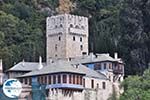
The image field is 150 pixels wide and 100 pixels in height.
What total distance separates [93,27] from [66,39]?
598 inches

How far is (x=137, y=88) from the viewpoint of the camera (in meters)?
57.2

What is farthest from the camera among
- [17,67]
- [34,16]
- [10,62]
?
[34,16]

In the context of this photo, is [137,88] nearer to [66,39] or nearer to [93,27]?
[66,39]

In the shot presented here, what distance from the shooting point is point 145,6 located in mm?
79000

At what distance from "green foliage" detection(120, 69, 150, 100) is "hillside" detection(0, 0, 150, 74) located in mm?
13677

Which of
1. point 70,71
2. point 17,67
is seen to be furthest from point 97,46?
point 70,71

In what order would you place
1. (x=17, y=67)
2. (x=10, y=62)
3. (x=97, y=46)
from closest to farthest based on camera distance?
(x=17, y=67) < (x=10, y=62) < (x=97, y=46)

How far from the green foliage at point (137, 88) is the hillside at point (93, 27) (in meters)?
13.7

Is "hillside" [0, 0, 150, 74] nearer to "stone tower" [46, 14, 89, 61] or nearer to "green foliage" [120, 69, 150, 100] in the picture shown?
"stone tower" [46, 14, 89, 61]

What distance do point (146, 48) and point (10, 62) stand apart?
58.0 ft

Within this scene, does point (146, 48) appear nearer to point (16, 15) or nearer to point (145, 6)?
point (145, 6)

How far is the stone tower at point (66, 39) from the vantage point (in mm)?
76875

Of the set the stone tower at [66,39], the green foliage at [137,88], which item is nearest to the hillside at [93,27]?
the stone tower at [66,39]

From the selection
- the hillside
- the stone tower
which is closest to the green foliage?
the hillside
